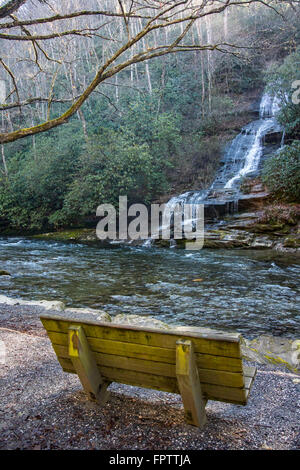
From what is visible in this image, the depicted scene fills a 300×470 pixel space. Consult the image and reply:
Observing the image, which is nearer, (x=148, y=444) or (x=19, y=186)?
(x=148, y=444)

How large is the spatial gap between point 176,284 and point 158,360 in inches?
223

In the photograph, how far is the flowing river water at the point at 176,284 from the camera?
5.59 m

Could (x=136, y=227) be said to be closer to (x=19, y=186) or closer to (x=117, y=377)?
(x=19, y=186)

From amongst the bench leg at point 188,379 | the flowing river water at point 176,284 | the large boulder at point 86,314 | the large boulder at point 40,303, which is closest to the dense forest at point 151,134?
the flowing river water at point 176,284

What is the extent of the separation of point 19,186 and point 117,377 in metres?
19.3

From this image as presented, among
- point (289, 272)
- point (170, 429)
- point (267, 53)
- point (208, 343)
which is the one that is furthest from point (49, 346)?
point (267, 53)

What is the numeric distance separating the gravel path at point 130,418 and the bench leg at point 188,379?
0.22 metres

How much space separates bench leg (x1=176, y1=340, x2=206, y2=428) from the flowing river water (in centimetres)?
298

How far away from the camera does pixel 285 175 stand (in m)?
13.2

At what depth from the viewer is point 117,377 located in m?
2.25

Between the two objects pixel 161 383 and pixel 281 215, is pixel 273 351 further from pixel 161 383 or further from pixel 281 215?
pixel 281 215

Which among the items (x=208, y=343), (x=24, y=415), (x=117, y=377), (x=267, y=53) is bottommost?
(x=24, y=415)

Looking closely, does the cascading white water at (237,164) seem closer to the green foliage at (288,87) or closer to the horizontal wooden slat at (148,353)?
the green foliage at (288,87)

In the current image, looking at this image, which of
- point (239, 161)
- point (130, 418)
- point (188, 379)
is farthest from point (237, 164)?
point (188, 379)
